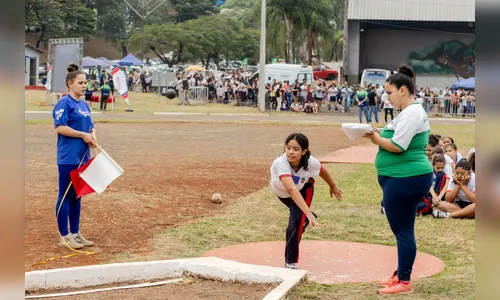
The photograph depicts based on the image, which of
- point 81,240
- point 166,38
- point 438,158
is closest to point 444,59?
point 166,38

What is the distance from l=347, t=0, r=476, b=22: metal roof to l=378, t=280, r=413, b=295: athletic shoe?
48.6m

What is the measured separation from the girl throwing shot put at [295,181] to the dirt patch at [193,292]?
0.86 m

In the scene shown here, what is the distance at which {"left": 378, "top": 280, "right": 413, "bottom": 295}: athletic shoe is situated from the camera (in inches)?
240

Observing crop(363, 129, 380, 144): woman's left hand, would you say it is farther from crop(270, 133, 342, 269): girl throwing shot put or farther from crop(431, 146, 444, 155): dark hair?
crop(431, 146, 444, 155): dark hair

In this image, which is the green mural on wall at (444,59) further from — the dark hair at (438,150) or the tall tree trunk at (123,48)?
the dark hair at (438,150)

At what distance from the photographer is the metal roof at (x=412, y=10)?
53.4 metres

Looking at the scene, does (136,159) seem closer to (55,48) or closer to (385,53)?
(55,48)

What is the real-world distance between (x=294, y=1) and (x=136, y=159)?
47.3 m

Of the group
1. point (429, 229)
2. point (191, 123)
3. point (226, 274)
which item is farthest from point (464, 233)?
point (191, 123)

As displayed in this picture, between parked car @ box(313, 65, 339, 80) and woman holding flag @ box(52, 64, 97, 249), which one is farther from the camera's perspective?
parked car @ box(313, 65, 339, 80)

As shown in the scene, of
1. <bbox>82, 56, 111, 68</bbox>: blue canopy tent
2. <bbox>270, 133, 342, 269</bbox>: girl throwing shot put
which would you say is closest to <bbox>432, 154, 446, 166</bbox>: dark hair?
<bbox>270, 133, 342, 269</bbox>: girl throwing shot put

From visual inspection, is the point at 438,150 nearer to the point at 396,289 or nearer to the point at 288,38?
the point at 396,289

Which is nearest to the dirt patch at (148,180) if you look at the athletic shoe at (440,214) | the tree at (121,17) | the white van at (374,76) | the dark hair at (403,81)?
the athletic shoe at (440,214)

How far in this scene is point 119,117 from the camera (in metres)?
32.8
